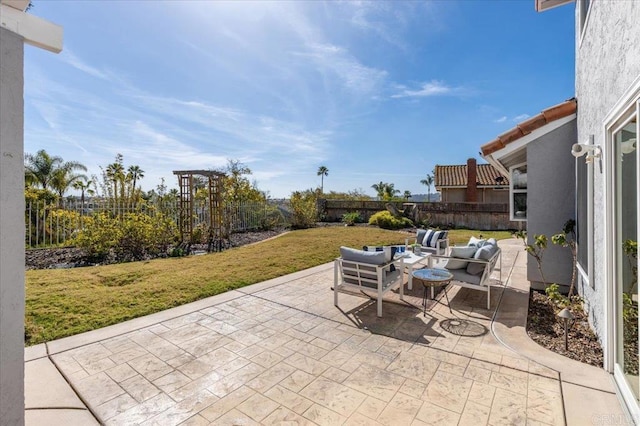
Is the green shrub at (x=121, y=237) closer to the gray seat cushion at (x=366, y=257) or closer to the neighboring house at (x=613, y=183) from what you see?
the gray seat cushion at (x=366, y=257)

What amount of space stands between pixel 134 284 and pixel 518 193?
399 inches

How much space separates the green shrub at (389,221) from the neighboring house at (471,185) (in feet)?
26.3

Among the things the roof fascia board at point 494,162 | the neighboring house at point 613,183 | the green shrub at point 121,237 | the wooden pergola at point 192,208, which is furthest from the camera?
the wooden pergola at point 192,208

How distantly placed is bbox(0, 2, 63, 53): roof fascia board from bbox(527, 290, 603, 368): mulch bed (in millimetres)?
6556

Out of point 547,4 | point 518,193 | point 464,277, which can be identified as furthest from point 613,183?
point 547,4

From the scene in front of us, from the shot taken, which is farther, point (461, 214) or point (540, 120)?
point (461, 214)

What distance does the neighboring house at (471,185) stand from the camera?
25.2 meters

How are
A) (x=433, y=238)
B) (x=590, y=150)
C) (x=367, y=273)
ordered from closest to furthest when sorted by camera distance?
1. (x=590, y=150)
2. (x=367, y=273)
3. (x=433, y=238)

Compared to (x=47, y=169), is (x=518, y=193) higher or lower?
lower

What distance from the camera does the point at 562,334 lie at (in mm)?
4492

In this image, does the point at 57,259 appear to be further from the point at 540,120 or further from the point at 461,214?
the point at 461,214

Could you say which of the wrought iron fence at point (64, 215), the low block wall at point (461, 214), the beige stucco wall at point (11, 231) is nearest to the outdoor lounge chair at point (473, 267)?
the beige stucco wall at point (11, 231)

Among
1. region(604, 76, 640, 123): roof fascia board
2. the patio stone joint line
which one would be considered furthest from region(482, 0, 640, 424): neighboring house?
the patio stone joint line

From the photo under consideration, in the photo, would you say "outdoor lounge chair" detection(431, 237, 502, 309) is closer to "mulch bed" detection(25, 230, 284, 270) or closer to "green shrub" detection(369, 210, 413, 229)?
"mulch bed" detection(25, 230, 284, 270)
